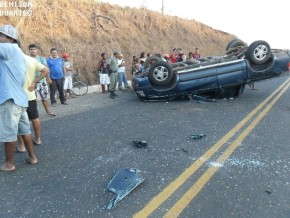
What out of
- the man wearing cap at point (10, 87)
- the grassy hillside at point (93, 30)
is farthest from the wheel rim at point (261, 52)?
the grassy hillside at point (93, 30)

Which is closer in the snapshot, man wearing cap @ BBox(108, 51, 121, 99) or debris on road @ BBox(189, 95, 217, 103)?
debris on road @ BBox(189, 95, 217, 103)

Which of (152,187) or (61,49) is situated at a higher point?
(61,49)

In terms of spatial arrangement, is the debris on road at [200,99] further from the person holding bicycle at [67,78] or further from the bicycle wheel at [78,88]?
the bicycle wheel at [78,88]

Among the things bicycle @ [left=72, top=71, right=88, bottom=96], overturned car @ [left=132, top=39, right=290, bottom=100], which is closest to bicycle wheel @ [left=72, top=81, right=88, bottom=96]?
bicycle @ [left=72, top=71, right=88, bottom=96]

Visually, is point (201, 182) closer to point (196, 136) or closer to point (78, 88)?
point (196, 136)

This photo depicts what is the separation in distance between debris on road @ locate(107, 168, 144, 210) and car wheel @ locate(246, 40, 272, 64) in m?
6.98

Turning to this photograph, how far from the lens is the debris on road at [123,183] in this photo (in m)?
3.95

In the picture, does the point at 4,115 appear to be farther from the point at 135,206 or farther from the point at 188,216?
the point at 188,216

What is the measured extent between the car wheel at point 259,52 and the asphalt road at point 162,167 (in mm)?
2228

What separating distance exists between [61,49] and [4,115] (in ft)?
38.7

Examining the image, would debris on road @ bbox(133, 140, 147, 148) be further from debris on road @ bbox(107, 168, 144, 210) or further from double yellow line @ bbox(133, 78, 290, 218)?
debris on road @ bbox(107, 168, 144, 210)

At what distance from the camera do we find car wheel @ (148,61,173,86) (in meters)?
10.2

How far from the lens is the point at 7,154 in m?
4.75

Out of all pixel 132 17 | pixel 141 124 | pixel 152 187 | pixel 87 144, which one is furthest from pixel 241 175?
pixel 132 17
